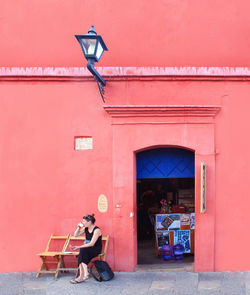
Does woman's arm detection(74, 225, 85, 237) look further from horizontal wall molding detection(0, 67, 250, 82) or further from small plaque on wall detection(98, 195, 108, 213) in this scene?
horizontal wall molding detection(0, 67, 250, 82)

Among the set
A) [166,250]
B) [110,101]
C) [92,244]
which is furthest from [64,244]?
[110,101]

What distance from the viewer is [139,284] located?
219 inches

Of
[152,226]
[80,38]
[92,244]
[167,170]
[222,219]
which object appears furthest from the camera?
[152,226]

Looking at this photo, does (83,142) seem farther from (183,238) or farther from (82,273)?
(183,238)

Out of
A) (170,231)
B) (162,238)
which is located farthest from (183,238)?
(162,238)

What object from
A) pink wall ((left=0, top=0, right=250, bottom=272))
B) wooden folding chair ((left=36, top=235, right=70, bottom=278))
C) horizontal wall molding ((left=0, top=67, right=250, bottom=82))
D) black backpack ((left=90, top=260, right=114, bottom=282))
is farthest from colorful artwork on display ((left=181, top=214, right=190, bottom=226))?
horizontal wall molding ((left=0, top=67, right=250, bottom=82))

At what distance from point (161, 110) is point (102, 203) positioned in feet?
7.10

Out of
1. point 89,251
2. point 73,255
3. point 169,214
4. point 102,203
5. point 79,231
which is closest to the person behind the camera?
point 89,251

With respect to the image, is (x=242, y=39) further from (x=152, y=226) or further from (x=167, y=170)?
(x=152, y=226)

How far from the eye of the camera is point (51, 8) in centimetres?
634

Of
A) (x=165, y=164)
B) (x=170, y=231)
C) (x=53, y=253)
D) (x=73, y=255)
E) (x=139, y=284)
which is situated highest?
(x=165, y=164)

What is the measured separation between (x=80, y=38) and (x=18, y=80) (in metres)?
2.00

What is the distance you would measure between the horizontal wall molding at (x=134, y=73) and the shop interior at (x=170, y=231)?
3086mm

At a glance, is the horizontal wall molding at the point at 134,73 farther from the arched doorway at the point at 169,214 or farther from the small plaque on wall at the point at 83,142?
the arched doorway at the point at 169,214
